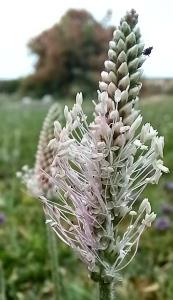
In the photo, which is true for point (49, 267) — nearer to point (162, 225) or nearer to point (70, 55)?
point (162, 225)

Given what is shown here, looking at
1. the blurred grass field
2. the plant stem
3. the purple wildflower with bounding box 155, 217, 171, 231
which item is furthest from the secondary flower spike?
the purple wildflower with bounding box 155, 217, 171, 231

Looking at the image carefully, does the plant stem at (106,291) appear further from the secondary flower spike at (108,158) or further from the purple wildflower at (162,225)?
the purple wildflower at (162,225)

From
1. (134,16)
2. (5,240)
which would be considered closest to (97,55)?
(5,240)

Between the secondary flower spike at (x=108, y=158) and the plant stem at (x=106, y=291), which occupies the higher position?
the secondary flower spike at (x=108, y=158)

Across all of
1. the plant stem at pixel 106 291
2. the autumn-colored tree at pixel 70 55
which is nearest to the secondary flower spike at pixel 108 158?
the plant stem at pixel 106 291

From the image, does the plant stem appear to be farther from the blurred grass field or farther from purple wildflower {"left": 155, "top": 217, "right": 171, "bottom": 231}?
purple wildflower {"left": 155, "top": 217, "right": 171, "bottom": 231}

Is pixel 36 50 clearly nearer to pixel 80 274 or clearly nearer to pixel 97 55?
pixel 97 55
